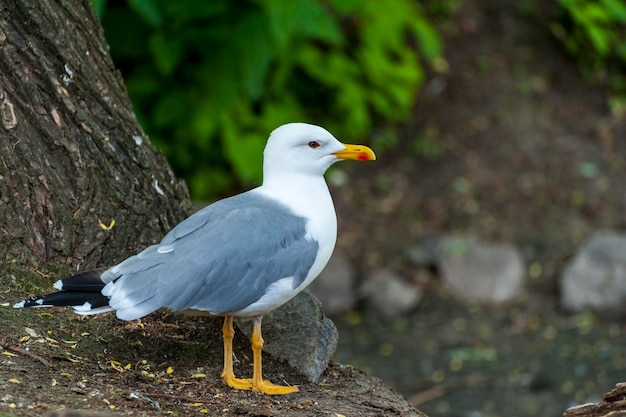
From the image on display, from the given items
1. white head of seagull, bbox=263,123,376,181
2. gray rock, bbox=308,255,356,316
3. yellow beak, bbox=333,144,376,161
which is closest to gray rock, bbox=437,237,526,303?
gray rock, bbox=308,255,356,316

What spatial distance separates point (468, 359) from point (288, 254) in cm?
354

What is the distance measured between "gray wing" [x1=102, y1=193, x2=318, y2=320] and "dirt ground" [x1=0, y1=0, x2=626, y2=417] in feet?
1.18

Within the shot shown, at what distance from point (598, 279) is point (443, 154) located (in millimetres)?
2118

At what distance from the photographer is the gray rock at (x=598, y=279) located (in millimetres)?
7160

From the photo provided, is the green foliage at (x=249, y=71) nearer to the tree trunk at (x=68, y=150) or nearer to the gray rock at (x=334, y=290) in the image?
the gray rock at (x=334, y=290)

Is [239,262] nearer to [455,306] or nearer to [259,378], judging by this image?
[259,378]

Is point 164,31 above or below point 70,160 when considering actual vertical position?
above

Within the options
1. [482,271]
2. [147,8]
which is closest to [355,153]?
[147,8]

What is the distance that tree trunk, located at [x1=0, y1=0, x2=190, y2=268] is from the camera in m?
3.83

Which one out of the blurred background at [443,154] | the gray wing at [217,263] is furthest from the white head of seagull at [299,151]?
the blurred background at [443,154]

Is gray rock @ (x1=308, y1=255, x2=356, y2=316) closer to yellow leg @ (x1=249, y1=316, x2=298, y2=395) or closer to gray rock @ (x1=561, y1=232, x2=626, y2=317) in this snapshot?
gray rock @ (x1=561, y1=232, x2=626, y2=317)

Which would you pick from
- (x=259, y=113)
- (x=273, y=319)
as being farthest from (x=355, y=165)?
(x=273, y=319)

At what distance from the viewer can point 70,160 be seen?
3.96m

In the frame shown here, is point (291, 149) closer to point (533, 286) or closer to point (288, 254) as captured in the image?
point (288, 254)
